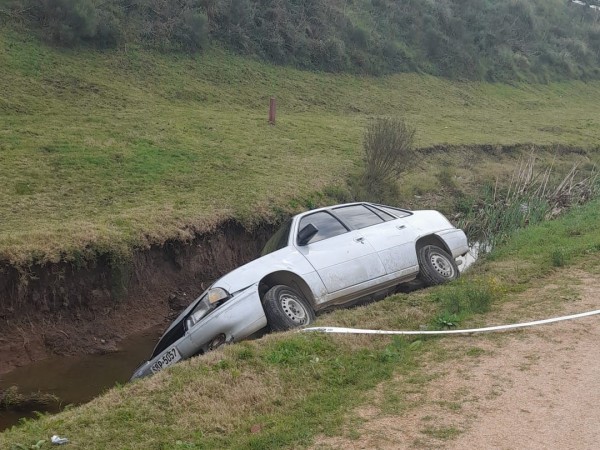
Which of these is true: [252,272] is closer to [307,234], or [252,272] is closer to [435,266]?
[307,234]

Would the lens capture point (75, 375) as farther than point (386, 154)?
No

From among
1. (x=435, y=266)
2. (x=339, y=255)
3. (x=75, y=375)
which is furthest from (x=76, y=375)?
(x=435, y=266)

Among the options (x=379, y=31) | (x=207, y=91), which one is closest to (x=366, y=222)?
(x=207, y=91)

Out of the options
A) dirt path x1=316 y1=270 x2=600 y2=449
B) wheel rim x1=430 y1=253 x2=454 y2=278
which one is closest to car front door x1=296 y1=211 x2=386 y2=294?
wheel rim x1=430 y1=253 x2=454 y2=278

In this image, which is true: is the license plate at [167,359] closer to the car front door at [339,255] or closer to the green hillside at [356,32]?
the car front door at [339,255]

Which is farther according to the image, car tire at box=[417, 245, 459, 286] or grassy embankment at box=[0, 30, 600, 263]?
grassy embankment at box=[0, 30, 600, 263]

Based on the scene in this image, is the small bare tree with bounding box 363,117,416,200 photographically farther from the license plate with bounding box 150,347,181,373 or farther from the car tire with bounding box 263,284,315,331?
the license plate with bounding box 150,347,181,373

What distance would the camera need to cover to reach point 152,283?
11797 millimetres

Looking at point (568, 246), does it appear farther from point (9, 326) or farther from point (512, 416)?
point (9, 326)

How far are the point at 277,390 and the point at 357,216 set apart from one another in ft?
13.7

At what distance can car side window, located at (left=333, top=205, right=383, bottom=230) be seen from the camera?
966 cm

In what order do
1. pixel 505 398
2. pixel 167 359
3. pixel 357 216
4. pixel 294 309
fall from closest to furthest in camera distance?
pixel 505 398, pixel 167 359, pixel 294 309, pixel 357 216

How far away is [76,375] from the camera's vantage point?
9258 mm

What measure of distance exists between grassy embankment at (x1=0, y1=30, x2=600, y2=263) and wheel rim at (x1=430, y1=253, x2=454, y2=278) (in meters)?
4.53
